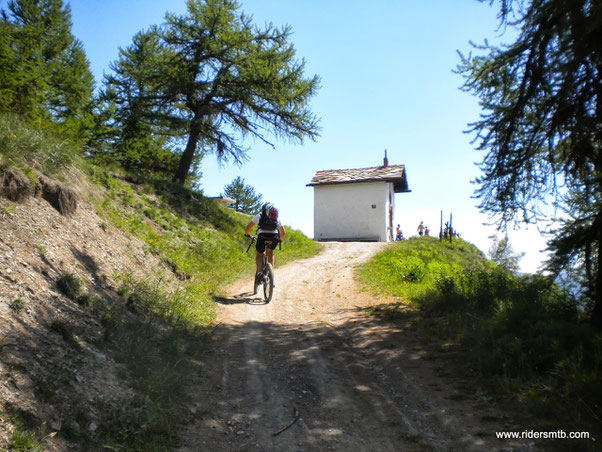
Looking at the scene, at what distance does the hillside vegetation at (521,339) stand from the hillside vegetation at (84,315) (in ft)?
12.0

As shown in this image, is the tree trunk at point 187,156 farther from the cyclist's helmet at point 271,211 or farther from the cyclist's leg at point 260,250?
the cyclist's helmet at point 271,211

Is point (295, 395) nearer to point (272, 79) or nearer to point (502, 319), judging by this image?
point (502, 319)

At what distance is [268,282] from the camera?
898cm

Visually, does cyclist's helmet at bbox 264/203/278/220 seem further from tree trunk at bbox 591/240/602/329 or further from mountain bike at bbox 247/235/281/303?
tree trunk at bbox 591/240/602/329

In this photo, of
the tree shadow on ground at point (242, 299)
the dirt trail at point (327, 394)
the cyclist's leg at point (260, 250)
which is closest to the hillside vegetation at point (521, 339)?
the dirt trail at point (327, 394)

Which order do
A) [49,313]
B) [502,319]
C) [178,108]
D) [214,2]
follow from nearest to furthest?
[49,313] → [502,319] → [214,2] → [178,108]

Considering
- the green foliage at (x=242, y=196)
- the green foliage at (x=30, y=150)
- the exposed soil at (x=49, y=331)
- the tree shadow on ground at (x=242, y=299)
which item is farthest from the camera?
the green foliage at (x=242, y=196)

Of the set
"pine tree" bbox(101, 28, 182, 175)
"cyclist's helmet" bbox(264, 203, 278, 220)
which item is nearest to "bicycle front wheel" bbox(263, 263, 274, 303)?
"cyclist's helmet" bbox(264, 203, 278, 220)

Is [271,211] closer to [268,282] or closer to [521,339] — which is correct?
[268,282]

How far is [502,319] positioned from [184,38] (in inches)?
715

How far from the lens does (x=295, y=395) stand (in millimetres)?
4328

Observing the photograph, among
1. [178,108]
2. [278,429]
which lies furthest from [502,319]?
[178,108]

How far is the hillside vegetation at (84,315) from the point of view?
3016 mm

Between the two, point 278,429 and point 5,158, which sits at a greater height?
point 5,158
